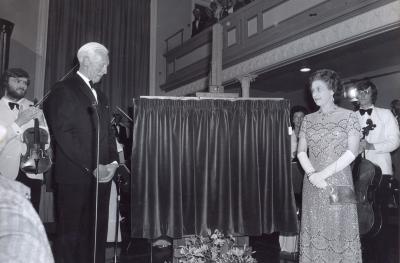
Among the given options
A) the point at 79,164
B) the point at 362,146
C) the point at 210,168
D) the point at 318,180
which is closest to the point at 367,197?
the point at 362,146

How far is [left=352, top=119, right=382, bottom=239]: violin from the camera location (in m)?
3.27

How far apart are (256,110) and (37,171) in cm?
192

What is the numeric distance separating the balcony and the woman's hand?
3119 millimetres

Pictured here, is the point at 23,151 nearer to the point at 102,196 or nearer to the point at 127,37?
the point at 102,196

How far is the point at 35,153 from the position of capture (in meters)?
3.15

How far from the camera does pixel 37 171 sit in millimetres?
3191

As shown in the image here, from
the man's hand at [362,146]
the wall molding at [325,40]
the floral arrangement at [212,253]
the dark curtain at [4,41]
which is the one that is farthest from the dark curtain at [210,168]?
the dark curtain at [4,41]

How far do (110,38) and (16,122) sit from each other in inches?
238

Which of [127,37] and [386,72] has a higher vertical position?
[127,37]

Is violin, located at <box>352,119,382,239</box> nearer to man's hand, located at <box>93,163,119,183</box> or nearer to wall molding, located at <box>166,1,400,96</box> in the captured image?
wall molding, located at <box>166,1,400,96</box>

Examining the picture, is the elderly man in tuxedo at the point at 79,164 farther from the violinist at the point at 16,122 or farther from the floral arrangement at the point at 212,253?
the violinist at the point at 16,122

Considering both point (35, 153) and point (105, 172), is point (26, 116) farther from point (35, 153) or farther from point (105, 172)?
point (105, 172)

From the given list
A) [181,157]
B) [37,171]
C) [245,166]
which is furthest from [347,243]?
[37,171]

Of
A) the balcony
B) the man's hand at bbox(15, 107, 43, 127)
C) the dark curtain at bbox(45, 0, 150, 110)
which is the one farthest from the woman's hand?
the dark curtain at bbox(45, 0, 150, 110)
